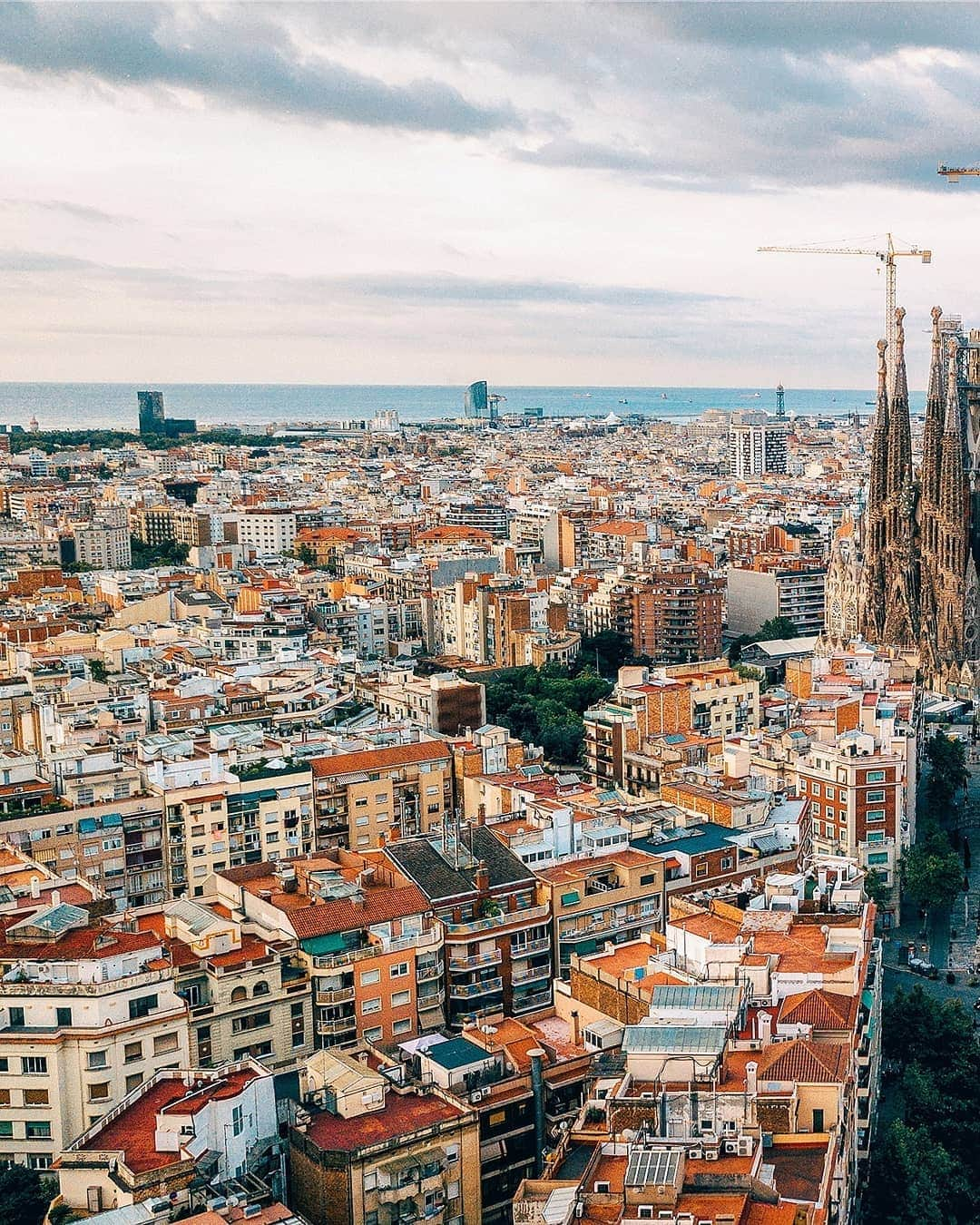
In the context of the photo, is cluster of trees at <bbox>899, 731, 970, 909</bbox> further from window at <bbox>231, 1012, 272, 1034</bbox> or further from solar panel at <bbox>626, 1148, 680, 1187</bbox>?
solar panel at <bbox>626, 1148, 680, 1187</bbox>

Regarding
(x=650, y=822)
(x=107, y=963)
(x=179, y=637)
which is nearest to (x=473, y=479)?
(x=179, y=637)

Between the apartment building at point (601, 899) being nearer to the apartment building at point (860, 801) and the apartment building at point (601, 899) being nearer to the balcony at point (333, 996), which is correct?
the balcony at point (333, 996)

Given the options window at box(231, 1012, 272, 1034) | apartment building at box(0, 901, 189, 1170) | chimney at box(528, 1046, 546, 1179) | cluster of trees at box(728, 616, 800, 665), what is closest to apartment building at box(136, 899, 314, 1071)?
window at box(231, 1012, 272, 1034)

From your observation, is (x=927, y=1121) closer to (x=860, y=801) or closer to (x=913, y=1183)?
(x=913, y=1183)

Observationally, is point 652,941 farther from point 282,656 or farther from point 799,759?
point 282,656

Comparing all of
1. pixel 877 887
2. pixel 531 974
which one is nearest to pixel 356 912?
pixel 531 974

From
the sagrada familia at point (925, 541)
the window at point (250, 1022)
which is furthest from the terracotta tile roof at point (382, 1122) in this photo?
the sagrada familia at point (925, 541)
